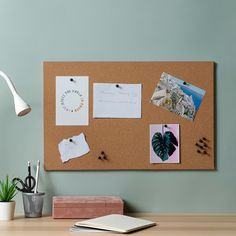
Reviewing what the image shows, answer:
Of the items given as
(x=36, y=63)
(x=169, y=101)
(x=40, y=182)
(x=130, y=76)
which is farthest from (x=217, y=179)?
(x=36, y=63)

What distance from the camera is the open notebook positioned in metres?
1.76

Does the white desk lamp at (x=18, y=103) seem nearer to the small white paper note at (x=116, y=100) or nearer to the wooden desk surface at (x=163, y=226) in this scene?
the small white paper note at (x=116, y=100)

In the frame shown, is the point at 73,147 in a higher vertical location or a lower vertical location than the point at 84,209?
higher

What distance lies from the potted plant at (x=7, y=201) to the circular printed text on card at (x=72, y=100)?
41cm

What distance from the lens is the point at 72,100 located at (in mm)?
2191

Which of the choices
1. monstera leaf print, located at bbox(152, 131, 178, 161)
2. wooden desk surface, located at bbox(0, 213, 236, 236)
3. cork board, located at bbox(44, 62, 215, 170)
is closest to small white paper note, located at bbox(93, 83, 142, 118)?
cork board, located at bbox(44, 62, 215, 170)

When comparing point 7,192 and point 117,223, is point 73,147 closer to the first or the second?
point 7,192

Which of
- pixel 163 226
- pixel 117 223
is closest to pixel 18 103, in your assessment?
pixel 117 223

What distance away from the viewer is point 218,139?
7.30ft

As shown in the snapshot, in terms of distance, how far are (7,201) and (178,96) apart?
87 cm

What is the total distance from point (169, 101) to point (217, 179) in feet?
1.35

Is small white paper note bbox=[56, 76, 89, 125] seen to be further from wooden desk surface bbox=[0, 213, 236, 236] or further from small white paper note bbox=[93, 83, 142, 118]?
wooden desk surface bbox=[0, 213, 236, 236]

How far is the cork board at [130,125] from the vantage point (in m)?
2.18

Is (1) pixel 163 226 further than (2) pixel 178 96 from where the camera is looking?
No
